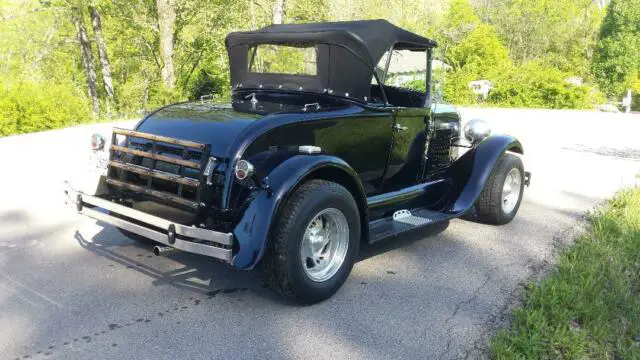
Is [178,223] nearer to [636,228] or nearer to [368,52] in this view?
[368,52]

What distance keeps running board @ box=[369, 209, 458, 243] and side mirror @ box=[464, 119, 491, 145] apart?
132 cm

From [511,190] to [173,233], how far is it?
398 cm

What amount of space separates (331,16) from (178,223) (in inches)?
896

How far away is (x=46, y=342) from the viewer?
3.26 metres

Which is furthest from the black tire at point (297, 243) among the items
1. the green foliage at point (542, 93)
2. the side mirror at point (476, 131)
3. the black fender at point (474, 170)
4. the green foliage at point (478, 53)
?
the green foliage at point (478, 53)

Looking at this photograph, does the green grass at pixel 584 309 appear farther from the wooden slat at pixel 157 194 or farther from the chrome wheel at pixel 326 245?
the wooden slat at pixel 157 194

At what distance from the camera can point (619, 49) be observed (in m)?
46.2

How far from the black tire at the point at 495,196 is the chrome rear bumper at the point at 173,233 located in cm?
318

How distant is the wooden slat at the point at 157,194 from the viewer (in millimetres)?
3713

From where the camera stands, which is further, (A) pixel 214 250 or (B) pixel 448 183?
(B) pixel 448 183

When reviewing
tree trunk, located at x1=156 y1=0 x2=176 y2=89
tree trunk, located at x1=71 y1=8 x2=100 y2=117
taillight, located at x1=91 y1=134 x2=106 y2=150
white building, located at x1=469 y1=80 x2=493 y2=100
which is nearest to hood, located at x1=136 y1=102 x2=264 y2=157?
taillight, located at x1=91 y1=134 x2=106 y2=150

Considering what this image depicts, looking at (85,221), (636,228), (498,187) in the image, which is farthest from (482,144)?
(85,221)

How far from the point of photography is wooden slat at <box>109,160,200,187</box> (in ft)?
12.2

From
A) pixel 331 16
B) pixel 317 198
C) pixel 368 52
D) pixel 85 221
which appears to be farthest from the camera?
pixel 331 16
